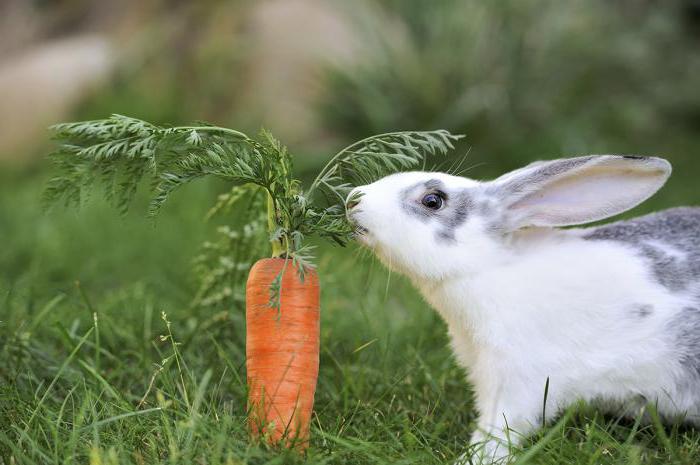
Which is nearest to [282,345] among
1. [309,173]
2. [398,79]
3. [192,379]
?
[192,379]

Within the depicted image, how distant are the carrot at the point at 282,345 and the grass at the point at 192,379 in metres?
0.09

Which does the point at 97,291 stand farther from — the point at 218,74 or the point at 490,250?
the point at 218,74

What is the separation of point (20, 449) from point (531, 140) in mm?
4497

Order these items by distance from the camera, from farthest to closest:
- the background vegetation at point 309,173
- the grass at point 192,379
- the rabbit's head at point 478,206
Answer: the rabbit's head at point 478,206
the background vegetation at point 309,173
the grass at point 192,379

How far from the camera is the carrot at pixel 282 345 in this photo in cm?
229

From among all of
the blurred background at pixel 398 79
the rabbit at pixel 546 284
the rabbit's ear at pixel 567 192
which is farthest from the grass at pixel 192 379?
the blurred background at pixel 398 79

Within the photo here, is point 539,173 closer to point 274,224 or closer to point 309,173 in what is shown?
point 274,224

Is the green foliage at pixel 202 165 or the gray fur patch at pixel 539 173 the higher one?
the green foliage at pixel 202 165

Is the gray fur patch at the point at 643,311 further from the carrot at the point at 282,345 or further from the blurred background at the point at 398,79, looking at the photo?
the blurred background at the point at 398,79

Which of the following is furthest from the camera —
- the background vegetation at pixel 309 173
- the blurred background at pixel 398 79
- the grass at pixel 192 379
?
the blurred background at pixel 398 79

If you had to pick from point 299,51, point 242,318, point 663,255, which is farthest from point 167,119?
point 663,255

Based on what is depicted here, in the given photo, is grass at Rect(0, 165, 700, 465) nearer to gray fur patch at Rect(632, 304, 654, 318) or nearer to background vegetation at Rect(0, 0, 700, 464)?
background vegetation at Rect(0, 0, 700, 464)

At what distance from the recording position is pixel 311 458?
1.99m

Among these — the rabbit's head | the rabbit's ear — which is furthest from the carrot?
the rabbit's ear
